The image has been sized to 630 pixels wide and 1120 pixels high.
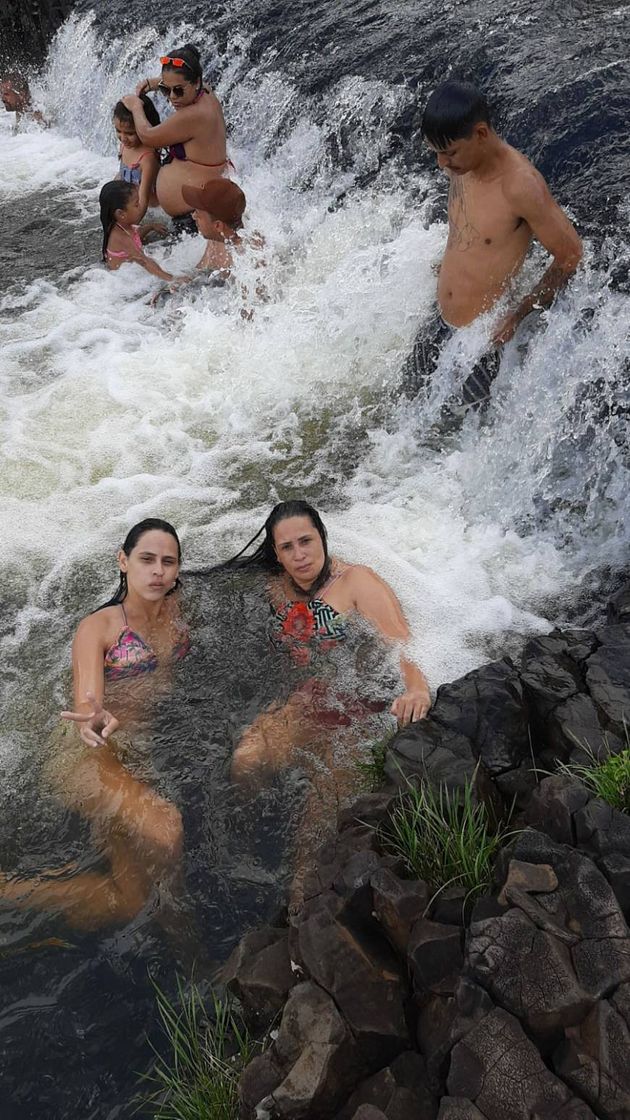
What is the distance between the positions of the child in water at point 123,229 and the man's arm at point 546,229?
4137mm

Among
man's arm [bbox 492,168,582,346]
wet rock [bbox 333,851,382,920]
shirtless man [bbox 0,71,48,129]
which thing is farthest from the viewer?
shirtless man [bbox 0,71,48,129]

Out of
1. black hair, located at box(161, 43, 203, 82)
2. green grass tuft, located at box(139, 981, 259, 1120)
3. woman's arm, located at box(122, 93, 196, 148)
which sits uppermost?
black hair, located at box(161, 43, 203, 82)

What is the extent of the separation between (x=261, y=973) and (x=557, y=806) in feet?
3.53

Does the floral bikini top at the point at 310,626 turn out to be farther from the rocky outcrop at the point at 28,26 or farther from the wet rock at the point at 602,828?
the rocky outcrop at the point at 28,26

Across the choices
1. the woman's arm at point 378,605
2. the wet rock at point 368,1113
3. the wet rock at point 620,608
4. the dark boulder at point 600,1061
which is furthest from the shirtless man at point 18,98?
the dark boulder at point 600,1061

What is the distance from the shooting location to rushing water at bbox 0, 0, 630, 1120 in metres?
3.67

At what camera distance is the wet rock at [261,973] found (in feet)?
9.54

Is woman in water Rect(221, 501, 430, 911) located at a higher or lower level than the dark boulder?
lower

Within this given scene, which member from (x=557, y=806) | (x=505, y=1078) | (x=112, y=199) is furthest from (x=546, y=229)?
(x=112, y=199)

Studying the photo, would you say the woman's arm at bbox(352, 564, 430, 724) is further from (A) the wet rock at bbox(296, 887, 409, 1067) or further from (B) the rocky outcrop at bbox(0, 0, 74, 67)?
(B) the rocky outcrop at bbox(0, 0, 74, 67)

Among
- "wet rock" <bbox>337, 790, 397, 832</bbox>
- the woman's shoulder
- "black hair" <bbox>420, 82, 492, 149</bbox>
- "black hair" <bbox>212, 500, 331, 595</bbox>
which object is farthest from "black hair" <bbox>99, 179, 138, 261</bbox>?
"wet rock" <bbox>337, 790, 397, 832</bbox>

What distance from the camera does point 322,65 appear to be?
902 cm

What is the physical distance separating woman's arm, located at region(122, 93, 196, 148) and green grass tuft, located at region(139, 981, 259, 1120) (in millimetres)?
6849

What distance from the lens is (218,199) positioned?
7.72m
